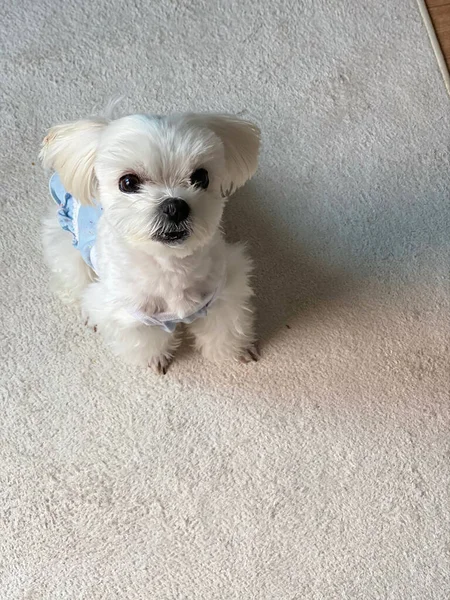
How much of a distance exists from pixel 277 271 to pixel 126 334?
16.9 inches

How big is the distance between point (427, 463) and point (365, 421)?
0.51 feet

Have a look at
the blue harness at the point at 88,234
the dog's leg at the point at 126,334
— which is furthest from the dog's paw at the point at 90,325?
the blue harness at the point at 88,234

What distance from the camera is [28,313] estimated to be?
4.77 feet

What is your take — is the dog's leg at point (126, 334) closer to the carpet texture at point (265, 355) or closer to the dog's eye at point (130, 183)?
the carpet texture at point (265, 355)

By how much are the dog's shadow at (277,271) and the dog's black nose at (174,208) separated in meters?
0.56

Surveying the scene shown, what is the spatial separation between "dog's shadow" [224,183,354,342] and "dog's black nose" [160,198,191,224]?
0.56 m

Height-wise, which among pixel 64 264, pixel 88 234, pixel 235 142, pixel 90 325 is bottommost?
pixel 90 325

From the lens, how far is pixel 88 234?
48.3 inches

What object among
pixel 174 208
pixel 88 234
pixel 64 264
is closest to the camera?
pixel 174 208

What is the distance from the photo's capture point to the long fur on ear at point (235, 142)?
3.39ft

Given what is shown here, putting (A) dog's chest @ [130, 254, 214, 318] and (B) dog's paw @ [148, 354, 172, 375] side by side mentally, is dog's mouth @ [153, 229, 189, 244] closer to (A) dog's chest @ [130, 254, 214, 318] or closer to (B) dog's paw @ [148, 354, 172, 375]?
(A) dog's chest @ [130, 254, 214, 318]

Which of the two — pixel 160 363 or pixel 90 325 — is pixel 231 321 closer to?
pixel 160 363


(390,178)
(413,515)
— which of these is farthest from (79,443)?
(390,178)

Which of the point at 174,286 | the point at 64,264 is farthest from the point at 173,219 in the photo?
the point at 64,264
